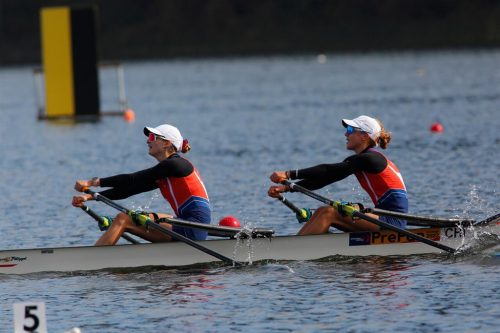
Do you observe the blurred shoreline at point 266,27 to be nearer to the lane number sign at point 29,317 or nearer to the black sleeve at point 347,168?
the black sleeve at point 347,168

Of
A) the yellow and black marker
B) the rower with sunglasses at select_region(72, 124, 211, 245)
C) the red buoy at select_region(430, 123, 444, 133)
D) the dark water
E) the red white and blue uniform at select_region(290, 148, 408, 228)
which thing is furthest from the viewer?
the yellow and black marker

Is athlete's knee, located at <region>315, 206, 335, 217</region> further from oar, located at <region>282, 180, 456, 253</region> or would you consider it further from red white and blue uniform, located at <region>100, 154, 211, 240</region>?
red white and blue uniform, located at <region>100, 154, 211, 240</region>

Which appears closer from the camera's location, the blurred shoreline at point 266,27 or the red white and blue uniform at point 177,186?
the red white and blue uniform at point 177,186

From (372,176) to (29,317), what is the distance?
19.8 feet

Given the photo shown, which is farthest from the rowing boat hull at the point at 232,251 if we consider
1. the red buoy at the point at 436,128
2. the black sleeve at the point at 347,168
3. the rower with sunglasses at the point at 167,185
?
the red buoy at the point at 436,128

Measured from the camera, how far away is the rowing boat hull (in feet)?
53.2

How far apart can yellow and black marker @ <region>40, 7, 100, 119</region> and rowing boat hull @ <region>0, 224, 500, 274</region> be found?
30010 millimetres

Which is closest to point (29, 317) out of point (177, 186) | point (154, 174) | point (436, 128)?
point (154, 174)

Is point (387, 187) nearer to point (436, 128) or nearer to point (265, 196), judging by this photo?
point (265, 196)

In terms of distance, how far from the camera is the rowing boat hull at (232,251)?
53.2ft

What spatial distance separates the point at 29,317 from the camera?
1205 centimetres

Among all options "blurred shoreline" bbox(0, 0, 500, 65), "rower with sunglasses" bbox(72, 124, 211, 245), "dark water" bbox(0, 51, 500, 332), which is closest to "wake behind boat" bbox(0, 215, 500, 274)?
"dark water" bbox(0, 51, 500, 332)

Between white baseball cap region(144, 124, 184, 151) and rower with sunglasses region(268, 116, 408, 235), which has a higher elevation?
white baseball cap region(144, 124, 184, 151)

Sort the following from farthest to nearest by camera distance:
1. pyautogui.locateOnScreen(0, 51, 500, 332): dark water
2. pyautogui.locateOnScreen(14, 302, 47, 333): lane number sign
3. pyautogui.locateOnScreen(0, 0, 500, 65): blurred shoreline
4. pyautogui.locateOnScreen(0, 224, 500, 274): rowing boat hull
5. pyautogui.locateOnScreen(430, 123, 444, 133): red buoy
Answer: pyautogui.locateOnScreen(0, 0, 500, 65): blurred shoreline → pyautogui.locateOnScreen(430, 123, 444, 133): red buoy → pyautogui.locateOnScreen(0, 224, 500, 274): rowing boat hull → pyautogui.locateOnScreen(0, 51, 500, 332): dark water → pyautogui.locateOnScreen(14, 302, 47, 333): lane number sign
